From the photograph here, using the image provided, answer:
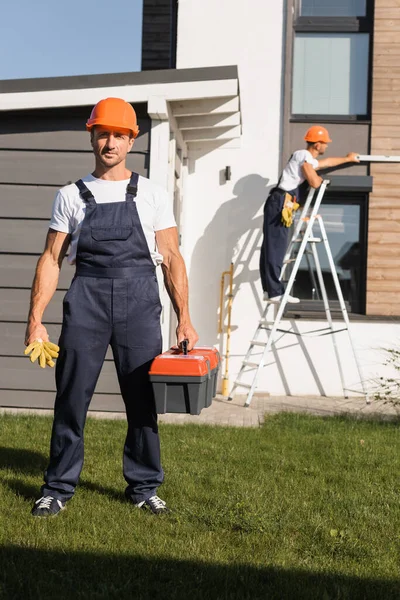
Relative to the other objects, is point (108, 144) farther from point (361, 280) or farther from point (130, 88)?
point (361, 280)

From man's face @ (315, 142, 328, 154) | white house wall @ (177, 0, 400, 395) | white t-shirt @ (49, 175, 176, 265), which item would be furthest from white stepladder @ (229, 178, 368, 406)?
white t-shirt @ (49, 175, 176, 265)

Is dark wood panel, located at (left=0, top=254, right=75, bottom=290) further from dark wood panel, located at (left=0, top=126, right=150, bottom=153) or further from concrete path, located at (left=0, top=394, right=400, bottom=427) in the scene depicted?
concrete path, located at (left=0, top=394, right=400, bottom=427)

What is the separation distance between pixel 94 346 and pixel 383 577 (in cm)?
173

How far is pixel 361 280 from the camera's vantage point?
381 inches

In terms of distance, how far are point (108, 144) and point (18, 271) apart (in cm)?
362

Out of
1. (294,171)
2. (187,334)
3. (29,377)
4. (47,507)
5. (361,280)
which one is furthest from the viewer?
(361,280)

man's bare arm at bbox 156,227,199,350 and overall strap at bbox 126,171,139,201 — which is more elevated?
overall strap at bbox 126,171,139,201

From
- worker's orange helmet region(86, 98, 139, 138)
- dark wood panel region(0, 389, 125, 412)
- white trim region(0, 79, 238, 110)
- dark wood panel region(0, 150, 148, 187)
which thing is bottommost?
dark wood panel region(0, 389, 125, 412)

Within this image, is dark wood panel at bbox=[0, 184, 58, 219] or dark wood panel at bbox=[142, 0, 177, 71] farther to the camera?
dark wood panel at bbox=[142, 0, 177, 71]

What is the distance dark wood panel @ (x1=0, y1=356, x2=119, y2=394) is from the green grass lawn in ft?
4.26

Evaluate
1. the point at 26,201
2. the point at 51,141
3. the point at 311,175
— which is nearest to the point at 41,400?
the point at 26,201

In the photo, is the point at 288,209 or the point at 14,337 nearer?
the point at 14,337

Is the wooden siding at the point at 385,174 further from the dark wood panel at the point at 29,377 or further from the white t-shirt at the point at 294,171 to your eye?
the dark wood panel at the point at 29,377

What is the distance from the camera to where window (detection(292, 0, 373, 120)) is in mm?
9648
